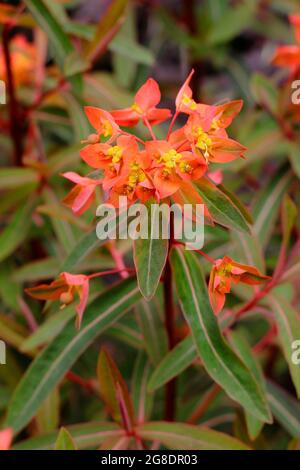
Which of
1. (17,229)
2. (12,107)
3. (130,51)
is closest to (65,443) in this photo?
(17,229)

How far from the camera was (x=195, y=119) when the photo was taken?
85 cm

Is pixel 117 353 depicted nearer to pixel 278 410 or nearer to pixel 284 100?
pixel 278 410

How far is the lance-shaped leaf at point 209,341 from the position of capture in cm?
97

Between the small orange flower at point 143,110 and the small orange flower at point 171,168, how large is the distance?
0.10 m

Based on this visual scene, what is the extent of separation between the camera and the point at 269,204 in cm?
135

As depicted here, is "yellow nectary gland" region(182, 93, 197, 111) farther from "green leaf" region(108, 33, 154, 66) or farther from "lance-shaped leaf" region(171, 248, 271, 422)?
"green leaf" region(108, 33, 154, 66)

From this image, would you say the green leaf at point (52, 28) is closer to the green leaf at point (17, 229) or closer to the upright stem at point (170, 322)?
the green leaf at point (17, 229)

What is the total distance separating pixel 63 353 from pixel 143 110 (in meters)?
0.38

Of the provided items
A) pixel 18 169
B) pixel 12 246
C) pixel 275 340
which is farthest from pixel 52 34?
pixel 275 340

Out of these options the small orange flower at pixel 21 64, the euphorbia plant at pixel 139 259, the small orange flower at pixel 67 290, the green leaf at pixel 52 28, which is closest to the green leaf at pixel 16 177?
the euphorbia plant at pixel 139 259

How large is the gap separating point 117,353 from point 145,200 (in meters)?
1.01

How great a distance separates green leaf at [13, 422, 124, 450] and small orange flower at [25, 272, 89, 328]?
0.23 meters

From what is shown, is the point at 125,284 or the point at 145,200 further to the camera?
the point at 125,284

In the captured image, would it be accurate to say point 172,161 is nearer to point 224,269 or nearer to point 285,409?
point 224,269
